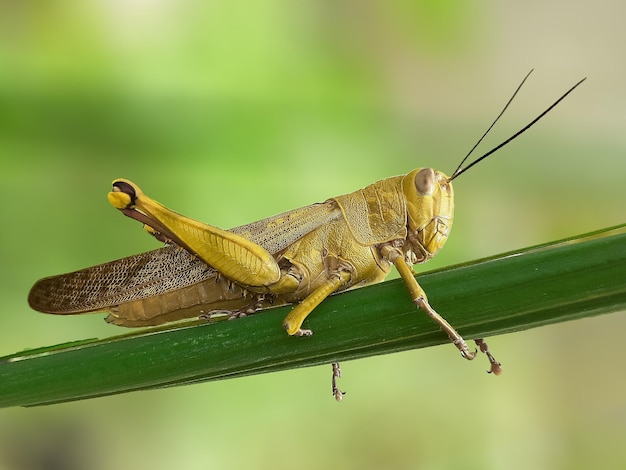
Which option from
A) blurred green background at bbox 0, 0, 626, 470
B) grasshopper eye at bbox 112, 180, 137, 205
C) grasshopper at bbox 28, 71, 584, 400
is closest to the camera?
grasshopper eye at bbox 112, 180, 137, 205

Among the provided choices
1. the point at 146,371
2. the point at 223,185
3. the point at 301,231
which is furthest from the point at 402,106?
the point at 146,371

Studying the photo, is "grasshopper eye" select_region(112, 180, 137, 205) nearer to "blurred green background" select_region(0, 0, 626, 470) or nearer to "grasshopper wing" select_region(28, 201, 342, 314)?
"grasshopper wing" select_region(28, 201, 342, 314)

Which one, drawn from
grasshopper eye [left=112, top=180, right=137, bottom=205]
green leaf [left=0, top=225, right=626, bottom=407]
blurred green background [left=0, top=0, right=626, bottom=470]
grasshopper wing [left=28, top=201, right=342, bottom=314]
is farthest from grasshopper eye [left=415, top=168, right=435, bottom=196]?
blurred green background [left=0, top=0, right=626, bottom=470]

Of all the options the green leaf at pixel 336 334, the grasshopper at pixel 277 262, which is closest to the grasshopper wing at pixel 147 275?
the grasshopper at pixel 277 262

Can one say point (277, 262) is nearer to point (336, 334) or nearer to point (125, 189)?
point (125, 189)

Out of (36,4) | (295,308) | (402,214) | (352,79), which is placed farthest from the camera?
(352,79)

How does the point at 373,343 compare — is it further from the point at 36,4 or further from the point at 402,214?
the point at 36,4

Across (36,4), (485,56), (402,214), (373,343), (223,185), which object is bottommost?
(373,343)
